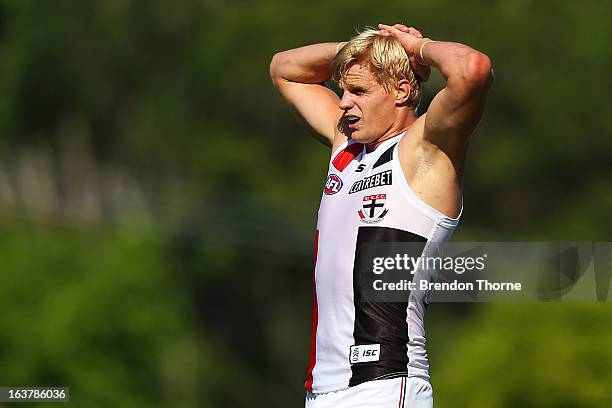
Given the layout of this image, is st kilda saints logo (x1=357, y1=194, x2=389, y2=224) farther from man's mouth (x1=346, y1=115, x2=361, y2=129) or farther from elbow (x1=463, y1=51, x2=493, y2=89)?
elbow (x1=463, y1=51, x2=493, y2=89)

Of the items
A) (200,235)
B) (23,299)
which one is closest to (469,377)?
(23,299)

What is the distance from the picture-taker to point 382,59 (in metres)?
7.32

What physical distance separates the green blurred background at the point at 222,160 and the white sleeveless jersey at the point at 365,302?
22.9 metres

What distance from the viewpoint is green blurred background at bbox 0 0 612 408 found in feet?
127

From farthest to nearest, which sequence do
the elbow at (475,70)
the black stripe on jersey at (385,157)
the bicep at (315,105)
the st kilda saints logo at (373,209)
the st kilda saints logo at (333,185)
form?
the bicep at (315,105)
the st kilda saints logo at (333,185)
the black stripe on jersey at (385,157)
the st kilda saints logo at (373,209)
the elbow at (475,70)

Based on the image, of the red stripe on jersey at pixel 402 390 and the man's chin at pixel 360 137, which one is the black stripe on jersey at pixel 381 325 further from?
the man's chin at pixel 360 137

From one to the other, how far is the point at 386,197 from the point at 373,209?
0.09 metres

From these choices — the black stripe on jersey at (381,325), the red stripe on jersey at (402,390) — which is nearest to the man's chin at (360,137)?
the black stripe on jersey at (381,325)

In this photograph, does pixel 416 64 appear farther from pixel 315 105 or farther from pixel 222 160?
pixel 222 160

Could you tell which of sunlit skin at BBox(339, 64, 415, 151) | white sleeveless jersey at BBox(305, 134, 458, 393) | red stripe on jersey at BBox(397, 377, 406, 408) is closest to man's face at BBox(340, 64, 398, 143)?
sunlit skin at BBox(339, 64, 415, 151)

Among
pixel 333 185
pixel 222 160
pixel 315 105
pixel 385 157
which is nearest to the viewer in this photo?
pixel 385 157

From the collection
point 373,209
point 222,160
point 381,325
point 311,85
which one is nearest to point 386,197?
point 373,209

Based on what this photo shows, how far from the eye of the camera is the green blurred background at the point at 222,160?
3872 cm

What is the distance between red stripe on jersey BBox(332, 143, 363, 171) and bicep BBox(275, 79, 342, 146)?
0.37 metres
